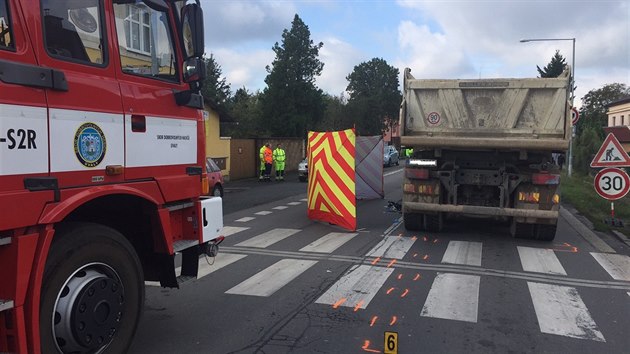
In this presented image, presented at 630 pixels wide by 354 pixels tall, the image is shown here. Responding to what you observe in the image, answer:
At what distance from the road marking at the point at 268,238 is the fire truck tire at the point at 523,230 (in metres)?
4.20

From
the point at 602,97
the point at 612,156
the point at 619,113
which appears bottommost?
the point at 612,156

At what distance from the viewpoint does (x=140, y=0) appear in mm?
4250

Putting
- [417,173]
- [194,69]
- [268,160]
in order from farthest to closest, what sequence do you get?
[268,160]
[417,173]
[194,69]

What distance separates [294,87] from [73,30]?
132 feet

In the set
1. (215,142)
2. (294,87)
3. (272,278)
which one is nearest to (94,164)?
(272,278)

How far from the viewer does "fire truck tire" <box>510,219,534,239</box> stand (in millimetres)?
9672

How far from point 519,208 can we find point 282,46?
126 ft

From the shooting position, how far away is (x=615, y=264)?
788 cm

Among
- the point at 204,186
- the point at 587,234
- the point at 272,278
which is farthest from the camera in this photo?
the point at 587,234

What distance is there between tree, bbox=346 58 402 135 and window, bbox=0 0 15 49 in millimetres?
69325

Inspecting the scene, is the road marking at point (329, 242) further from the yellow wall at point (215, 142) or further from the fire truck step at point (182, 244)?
the yellow wall at point (215, 142)

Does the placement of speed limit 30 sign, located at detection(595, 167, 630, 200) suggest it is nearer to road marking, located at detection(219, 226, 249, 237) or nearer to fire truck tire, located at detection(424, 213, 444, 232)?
fire truck tire, located at detection(424, 213, 444, 232)

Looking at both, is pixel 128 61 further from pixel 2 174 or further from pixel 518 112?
pixel 518 112

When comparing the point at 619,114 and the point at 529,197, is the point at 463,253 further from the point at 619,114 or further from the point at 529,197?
the point at 619,114
